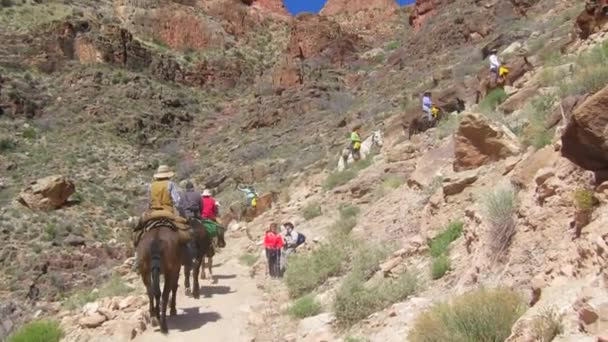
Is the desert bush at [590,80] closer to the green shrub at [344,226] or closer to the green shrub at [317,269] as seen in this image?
the green shrub at [317,269]

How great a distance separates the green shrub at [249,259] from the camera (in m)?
15.6

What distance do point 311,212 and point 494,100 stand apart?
5.00 metres

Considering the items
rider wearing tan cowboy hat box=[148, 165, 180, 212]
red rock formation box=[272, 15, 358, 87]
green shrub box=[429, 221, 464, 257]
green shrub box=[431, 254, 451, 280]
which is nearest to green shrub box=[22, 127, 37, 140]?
red rock formation box=[272, 15, 358, 87]

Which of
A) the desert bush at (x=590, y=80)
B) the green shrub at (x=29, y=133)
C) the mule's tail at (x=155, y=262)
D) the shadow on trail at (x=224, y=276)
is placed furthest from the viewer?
the green shrub at (x=29, y=133)

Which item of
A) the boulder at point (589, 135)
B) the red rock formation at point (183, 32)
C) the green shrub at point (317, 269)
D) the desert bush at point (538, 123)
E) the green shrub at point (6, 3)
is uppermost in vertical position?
the green shrub at point (6, 3)

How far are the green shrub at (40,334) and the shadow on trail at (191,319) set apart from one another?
1.52 m

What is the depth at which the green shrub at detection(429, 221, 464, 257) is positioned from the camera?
334 inches

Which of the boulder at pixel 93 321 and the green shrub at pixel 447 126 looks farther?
Result: the green shrub at pixel 447 126

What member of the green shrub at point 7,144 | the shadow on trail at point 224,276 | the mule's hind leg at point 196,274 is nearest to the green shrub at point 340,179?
the shadow on trail at point 224,276

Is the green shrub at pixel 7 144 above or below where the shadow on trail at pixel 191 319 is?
below

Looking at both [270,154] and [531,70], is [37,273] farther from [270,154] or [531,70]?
[531,70]

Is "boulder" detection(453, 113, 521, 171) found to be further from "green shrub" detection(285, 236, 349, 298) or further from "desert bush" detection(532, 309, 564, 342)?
"desert bush" detection(532, 309, 564, 342)

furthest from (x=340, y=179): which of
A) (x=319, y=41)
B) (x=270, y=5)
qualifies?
(x=270, y=5)

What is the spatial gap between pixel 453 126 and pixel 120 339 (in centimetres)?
978
